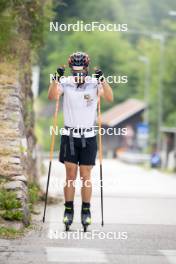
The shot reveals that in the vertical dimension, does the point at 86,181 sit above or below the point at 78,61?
below

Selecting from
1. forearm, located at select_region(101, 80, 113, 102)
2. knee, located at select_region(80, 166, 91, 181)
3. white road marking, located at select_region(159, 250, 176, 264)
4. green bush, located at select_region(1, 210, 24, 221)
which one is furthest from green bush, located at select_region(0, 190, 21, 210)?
white road marking, located at select_region(159, 250, 176, 264)

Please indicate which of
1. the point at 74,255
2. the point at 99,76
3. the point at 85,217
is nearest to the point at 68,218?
the point at 85,217

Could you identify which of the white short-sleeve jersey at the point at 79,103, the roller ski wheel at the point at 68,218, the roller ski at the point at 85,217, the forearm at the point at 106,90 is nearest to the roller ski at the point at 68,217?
the roller ski wheel at the point at 68,218

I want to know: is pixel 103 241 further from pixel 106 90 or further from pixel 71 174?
pixel 106 90

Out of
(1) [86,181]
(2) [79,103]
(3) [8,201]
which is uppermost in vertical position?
(2) [79,103]

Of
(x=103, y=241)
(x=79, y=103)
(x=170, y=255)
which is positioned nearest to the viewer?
(x=170, y=255)

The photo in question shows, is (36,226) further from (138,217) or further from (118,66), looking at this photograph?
(118,66)

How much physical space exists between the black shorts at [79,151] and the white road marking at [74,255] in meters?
1.78

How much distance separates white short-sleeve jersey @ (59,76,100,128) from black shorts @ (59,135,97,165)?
0.73 feet

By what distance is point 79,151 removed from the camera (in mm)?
12016

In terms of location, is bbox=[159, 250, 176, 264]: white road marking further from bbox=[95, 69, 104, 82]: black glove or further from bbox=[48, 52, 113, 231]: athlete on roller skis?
bbox=[95, 69, 104, 82]: black glove

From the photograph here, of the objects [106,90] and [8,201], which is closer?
[106,90]

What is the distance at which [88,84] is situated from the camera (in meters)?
11.8

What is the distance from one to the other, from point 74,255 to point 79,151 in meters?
2.39
